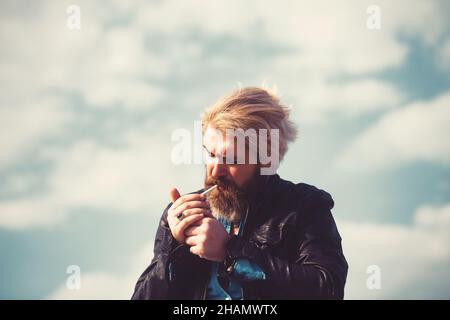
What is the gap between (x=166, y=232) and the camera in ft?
14.3

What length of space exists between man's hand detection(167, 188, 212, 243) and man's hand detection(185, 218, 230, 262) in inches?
2.1

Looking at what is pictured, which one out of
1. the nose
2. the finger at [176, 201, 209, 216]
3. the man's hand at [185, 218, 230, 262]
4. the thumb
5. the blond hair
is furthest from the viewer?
the blond hair

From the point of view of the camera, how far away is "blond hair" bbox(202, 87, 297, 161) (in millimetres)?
4457

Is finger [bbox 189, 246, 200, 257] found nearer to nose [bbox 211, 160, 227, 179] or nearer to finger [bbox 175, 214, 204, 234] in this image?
finger [bbox 175, 214, 204, 234]

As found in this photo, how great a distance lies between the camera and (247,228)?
4.27 meters

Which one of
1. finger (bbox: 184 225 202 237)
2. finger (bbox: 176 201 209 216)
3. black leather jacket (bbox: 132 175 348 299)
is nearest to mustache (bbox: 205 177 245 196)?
black leather jacket (bbox: 132 175 348 299)

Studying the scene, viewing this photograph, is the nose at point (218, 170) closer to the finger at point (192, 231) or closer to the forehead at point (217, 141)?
the forehead at point (217, 141)

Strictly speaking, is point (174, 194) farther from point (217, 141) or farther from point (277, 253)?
point (277, 253)

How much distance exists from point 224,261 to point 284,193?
0.83 metres

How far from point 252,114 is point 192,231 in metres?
1.18
